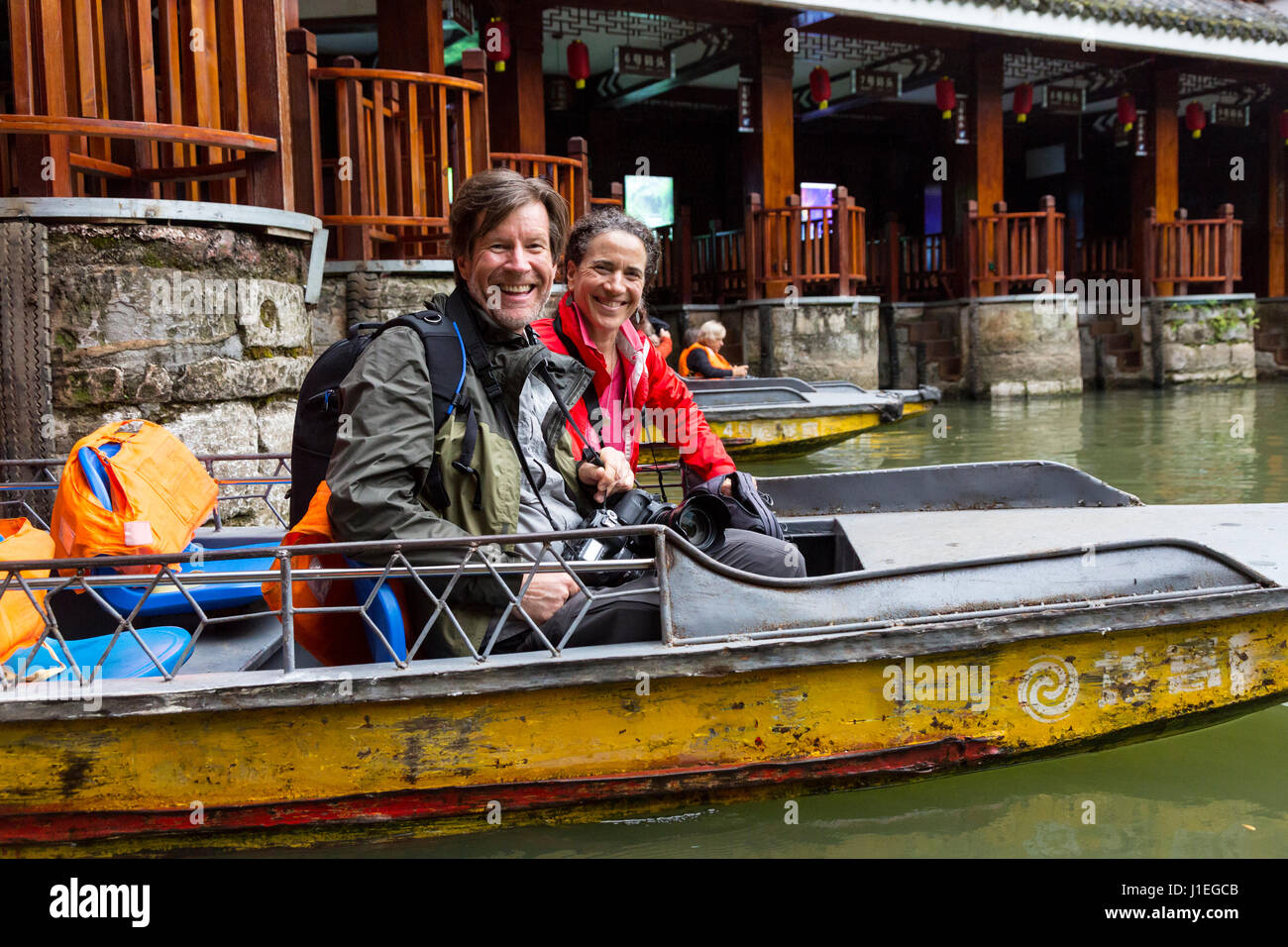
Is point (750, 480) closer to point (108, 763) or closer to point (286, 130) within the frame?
point (108, 763)

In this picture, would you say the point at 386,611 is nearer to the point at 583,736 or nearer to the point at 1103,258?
the point at 583,736

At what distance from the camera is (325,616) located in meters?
2.89

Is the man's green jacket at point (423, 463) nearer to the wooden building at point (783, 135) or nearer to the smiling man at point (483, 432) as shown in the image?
the smiling man at point (483, 432)

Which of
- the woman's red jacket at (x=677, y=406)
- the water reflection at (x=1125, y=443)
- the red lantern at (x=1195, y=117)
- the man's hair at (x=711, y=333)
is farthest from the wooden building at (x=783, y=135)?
the woman's red jacket at (x=677, y=406)

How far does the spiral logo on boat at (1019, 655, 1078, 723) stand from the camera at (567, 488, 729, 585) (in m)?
0.88

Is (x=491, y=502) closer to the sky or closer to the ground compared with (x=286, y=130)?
closer to the ground

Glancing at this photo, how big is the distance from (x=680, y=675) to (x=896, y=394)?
7170mm

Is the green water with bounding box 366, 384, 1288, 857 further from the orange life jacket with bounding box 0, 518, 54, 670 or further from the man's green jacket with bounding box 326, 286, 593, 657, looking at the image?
the orange life jacket with bounding box 0, 518, 54, 670

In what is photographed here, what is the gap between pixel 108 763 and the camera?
8.89 feet

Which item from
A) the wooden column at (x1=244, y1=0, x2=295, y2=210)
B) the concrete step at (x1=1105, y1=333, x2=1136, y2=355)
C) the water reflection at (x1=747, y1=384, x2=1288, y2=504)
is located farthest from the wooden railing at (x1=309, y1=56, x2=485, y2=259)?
the concrete step at (x1=1105, y1=333, x2=1136, y2=355)

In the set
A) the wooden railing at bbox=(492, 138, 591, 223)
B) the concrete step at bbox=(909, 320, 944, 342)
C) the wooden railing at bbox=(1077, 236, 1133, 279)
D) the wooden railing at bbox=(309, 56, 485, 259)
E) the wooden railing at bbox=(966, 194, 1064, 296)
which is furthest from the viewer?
the wooden railing at bbox=(1077, 236, 1133, 279)

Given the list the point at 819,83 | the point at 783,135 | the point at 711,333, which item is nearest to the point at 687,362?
the point at 711,333

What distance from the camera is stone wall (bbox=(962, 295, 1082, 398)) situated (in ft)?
49.2
